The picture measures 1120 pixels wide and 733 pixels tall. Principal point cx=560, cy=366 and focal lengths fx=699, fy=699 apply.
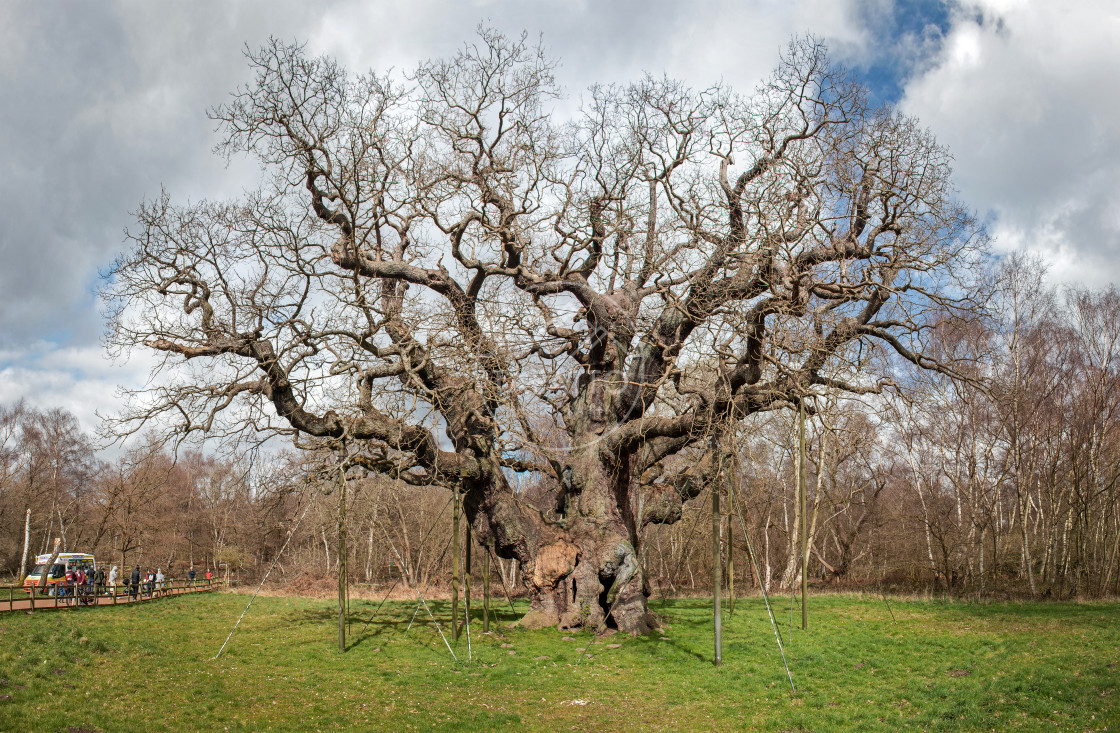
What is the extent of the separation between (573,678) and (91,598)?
18.3m

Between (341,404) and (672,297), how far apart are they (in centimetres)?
675

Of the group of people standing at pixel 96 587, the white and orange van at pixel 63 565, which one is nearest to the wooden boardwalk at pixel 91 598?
the group of people standing at pixel 96 587

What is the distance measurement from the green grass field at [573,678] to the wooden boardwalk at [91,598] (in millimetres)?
4217

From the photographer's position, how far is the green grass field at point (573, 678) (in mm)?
8016

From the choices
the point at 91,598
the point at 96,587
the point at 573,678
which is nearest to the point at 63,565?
the point at 96,587

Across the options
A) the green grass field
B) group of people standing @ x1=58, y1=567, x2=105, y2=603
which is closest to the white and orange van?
group of people standing @ x1=58, y1=567, x2=105, y2=603

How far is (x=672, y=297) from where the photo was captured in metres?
13.8

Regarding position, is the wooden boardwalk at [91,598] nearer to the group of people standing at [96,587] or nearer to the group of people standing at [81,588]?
the group of people standing at [96,587]

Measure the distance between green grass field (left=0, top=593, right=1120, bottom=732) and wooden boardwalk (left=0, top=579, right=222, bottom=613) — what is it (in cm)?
422

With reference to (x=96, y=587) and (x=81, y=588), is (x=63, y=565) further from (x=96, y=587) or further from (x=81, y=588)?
(x=81, y=588)

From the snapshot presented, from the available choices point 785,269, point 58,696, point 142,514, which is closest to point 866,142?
point 785,269

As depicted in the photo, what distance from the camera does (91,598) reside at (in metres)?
21.5

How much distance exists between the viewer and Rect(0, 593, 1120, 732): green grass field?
8.02 m

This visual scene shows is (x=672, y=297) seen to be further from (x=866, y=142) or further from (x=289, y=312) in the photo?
(x=289, y=312)
